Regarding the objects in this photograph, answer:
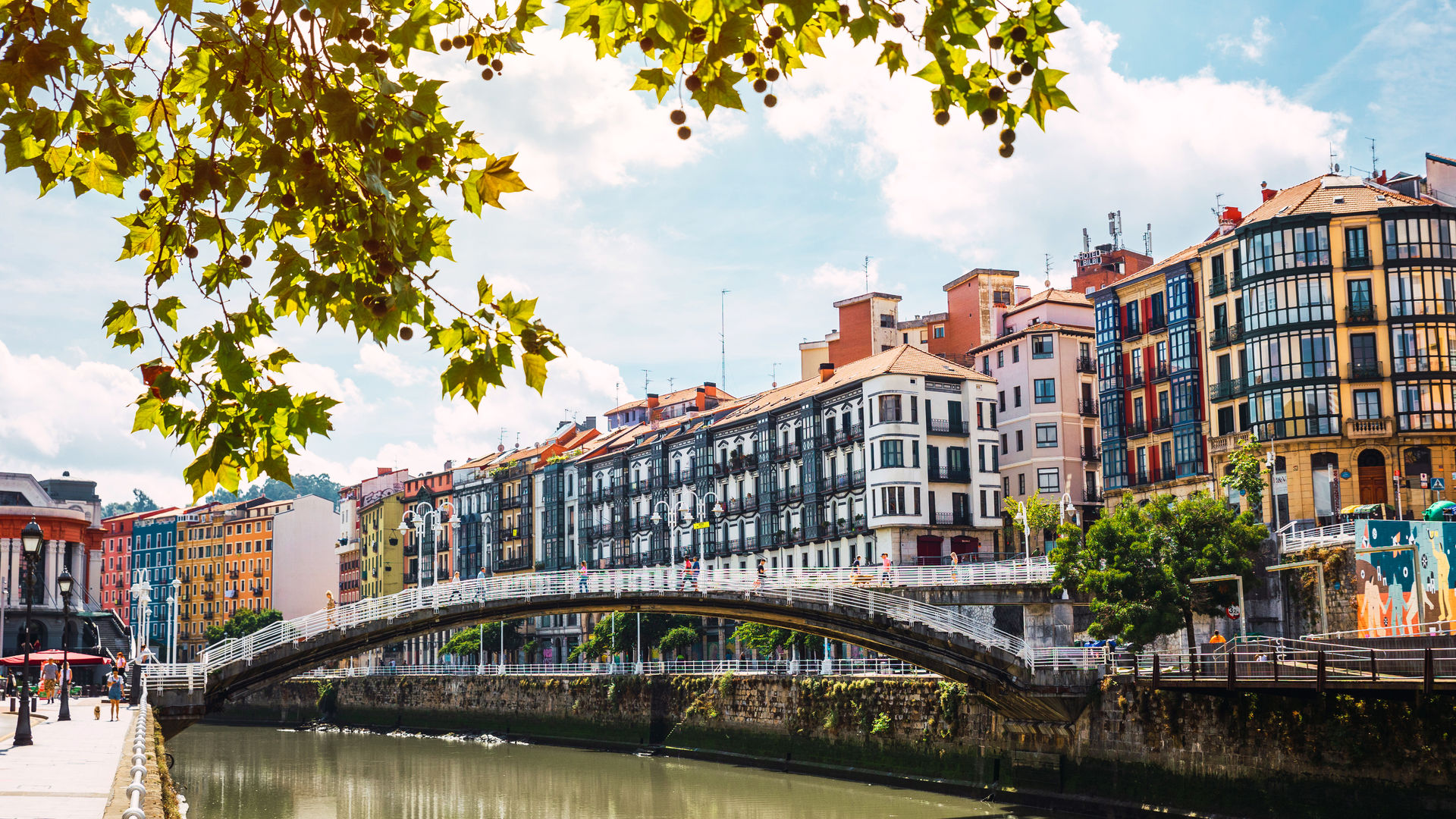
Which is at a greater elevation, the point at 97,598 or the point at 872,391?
the point at 872,391

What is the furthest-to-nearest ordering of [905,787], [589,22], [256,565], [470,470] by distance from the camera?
[256,565] < [470,470] < [905,787] < [589,22]

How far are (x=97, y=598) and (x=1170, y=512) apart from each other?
254ft

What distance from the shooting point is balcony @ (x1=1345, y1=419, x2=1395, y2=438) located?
209 ft

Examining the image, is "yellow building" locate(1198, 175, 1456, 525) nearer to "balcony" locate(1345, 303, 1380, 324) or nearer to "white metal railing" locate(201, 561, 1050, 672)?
"balcony" locate(1345, 303, 1380, 324)

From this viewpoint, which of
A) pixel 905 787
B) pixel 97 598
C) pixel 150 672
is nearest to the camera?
pixel 150 672

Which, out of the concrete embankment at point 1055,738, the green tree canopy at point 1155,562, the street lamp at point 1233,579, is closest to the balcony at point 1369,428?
the green tree canopy at point 1155,562

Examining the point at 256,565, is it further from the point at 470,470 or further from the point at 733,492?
the point at 733,492

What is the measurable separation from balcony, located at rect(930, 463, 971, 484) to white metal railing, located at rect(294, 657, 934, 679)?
13095 millimetres

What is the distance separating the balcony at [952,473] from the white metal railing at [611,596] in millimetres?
26265

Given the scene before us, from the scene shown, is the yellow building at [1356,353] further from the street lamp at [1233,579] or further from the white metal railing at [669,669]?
the white metal railing at [669,669]

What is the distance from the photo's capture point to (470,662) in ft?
357

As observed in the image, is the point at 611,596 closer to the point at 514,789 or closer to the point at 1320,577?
the point at 514,789

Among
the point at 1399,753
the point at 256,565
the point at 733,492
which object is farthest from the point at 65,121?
the point at 256,565

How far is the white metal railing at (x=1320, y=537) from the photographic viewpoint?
5266 cm
